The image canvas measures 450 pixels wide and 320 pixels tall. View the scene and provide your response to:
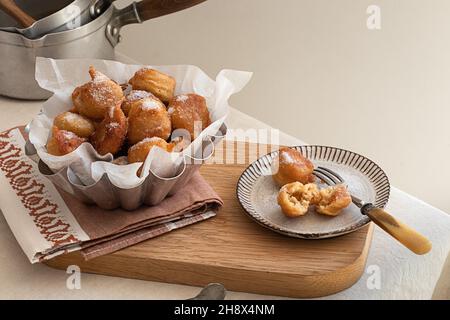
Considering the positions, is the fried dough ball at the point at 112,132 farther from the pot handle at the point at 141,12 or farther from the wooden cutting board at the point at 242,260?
the pot handle at the point at 141,12

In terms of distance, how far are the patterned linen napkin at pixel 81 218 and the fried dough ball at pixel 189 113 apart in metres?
0.09

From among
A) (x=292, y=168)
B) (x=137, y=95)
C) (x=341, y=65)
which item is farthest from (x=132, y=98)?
(x=341, y=65)

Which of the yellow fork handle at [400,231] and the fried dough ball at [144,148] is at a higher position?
the fried dough ball at [144,148]

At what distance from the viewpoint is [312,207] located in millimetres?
978

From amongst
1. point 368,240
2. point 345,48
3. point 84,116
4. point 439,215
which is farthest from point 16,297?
point 345,48

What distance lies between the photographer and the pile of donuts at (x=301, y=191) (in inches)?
37.5

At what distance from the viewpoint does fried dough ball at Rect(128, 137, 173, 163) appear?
923mm

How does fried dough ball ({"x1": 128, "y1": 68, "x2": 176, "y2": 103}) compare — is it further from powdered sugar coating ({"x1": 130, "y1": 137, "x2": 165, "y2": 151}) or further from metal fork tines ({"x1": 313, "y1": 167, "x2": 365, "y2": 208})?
metal fork tines ({"x1": 313, "y1": 167, "x2": 365, "y2": 208})

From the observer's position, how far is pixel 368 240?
3.12 feet

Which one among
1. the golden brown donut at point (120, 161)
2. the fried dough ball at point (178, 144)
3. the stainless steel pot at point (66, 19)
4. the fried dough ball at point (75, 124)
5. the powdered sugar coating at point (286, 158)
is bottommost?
the powdered sugar coating at point (286, 158)

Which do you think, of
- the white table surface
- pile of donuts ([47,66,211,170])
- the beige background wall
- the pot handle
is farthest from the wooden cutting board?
A: the beige background wall

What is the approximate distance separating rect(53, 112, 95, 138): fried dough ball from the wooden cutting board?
154mm

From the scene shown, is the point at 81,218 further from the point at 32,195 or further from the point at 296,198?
the point at 296,198

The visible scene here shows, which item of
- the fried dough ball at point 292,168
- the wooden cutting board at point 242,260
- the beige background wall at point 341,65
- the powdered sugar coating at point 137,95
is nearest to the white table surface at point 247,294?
the wooden cutting board at point 242,260
